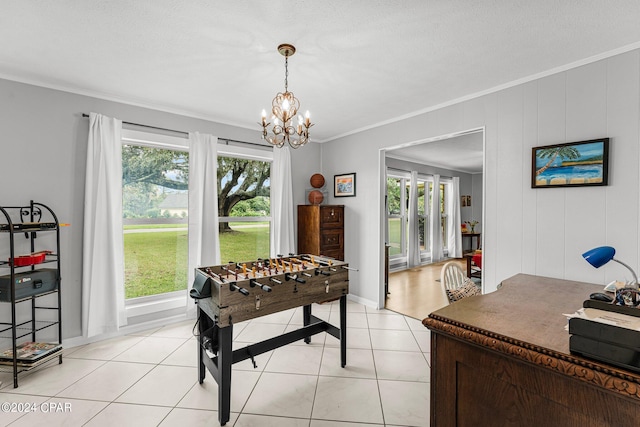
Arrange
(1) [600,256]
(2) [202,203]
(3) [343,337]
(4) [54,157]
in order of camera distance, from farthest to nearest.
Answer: (2) [202,203] → (4) [54,157] → (3) [343,337] → (1) [600,256]

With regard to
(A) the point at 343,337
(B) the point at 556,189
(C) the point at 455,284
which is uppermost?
(B) the point at 556,189

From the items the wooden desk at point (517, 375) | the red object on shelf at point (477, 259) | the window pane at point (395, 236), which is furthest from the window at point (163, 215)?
the red object on shelf at point (477, 259)

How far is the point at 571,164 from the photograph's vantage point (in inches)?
91.6

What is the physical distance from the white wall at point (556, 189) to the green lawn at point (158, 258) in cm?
308

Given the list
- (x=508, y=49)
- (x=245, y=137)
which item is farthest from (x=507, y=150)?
(x=245, y=137)

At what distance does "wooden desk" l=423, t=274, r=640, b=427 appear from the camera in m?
0.91

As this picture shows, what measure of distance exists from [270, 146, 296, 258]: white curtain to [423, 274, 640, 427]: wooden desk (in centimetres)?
301

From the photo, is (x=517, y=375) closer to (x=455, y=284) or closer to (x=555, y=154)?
(x=455, y=284)

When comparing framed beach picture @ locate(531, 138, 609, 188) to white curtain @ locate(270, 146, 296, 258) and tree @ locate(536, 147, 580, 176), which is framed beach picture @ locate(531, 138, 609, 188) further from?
white curtain @ locate(270, 146, 296, 258)

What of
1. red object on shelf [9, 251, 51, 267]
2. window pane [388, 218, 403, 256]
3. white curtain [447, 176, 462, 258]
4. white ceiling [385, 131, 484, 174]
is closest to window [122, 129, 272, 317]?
red object on shelf [9, 251, 51, 267]

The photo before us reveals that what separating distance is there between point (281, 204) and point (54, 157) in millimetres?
2518

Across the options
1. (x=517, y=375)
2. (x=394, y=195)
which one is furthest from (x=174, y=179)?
(x=394, y=195)

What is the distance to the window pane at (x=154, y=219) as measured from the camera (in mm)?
3330

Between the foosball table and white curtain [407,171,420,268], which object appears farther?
white curtain [407,171,420,268]
